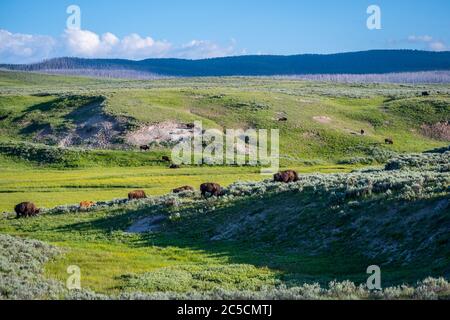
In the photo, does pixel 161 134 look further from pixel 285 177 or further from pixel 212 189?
pixel 212 189

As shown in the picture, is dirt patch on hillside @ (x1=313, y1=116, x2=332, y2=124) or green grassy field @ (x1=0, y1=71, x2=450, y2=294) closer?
green grassy field @ (x1=0, y1=71, x2=450, y2=294)

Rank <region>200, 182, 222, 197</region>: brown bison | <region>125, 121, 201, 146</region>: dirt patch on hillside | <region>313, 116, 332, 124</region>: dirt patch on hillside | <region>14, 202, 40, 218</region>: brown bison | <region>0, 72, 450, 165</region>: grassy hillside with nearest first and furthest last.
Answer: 1. <region>200, 182, 222, 197</region>: brown bison
2. <region>14, 202, 40, 218</region>: brown bison
3. <region>125, 121, 201, 146</region>: dirt patch on hillside
4. <region>0, 72, 450, 165</region>: grassy hillside
5. <region>313, 116, 332, 124</region>: dirt patch on hillside

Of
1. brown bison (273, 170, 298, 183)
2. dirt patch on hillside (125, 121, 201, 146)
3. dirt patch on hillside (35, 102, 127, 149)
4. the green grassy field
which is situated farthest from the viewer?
dirt patch on hillside (35, 102, 127, 149)

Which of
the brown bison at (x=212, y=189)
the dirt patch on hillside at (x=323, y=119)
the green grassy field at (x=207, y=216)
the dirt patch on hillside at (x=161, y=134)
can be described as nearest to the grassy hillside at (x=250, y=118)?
the dirt patch on hillside at (x=323, y=119)

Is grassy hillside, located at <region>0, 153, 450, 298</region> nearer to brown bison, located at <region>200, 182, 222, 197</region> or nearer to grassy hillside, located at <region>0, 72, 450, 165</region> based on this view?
brown bison, located at <region>200, 182, 222, 197</region>

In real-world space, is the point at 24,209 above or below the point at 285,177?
below

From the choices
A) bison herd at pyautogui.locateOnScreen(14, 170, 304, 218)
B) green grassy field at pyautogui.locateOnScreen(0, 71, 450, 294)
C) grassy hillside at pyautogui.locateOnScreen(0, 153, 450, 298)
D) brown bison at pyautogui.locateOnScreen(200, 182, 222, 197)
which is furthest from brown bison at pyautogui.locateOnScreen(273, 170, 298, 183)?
green grassy field at pyautogui.locateOnScreen(0, 71, 450, 294)

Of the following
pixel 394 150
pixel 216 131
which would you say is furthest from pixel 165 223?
pixel 394 150

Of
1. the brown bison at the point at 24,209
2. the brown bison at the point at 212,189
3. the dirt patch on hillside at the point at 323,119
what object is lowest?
the brown bison at the point at 24,209

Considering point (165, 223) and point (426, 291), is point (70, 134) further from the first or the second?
point (426, 291)

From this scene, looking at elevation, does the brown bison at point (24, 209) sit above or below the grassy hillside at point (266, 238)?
below

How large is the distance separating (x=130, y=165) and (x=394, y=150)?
37026 mm

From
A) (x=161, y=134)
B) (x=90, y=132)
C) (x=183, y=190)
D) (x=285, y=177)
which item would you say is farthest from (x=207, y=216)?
(x=90, y=132)

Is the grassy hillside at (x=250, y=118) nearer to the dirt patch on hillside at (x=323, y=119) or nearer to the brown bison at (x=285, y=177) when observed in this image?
the dirt patch on hillside at (x=323, y=119)
